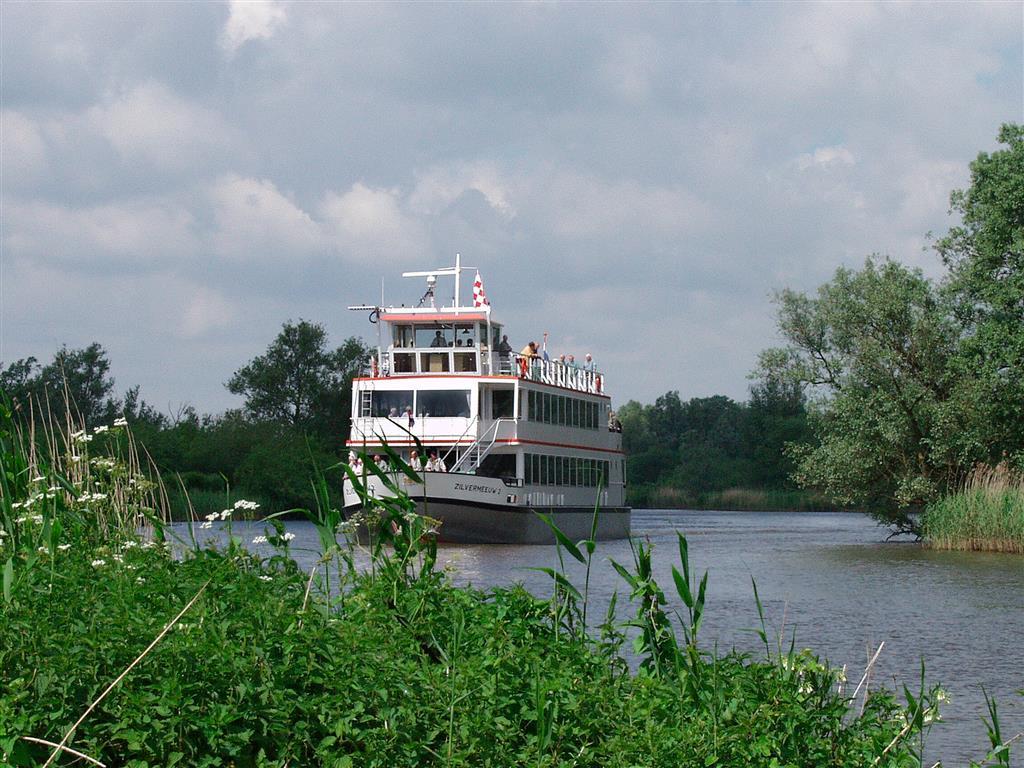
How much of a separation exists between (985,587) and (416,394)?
49.5 ft

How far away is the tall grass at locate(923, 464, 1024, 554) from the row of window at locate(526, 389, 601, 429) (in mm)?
9161

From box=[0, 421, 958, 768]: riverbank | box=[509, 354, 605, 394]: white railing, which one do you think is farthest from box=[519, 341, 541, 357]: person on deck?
box=[0, 421, 958, 768]: riverbank

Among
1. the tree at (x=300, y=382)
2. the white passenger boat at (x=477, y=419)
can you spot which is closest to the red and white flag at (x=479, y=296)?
the white passenger boat at (x=477, y=419)

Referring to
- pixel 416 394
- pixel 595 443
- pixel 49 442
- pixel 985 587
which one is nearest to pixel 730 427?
pixel 595 443

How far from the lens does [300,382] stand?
269 ft

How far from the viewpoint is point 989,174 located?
31109 millimetres

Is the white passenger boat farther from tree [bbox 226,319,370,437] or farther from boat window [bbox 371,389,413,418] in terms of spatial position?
tree [bbox 226,319,370,437]

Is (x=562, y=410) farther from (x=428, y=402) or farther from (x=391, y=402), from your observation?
(x=391, y=402)

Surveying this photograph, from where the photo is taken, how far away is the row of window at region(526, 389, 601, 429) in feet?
111

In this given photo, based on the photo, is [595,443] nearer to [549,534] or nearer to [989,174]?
[549,534]

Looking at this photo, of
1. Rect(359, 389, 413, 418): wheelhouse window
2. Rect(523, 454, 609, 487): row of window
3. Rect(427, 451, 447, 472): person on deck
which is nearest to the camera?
Rect(427, 451, 447, 472): person on deck

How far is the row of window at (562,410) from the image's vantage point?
111ft

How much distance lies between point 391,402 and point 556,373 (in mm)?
5290

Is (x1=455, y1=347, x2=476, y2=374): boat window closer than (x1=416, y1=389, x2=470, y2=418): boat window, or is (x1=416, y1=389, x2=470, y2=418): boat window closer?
(x1=416, y1=389, x2=470, y2=418): boat window
